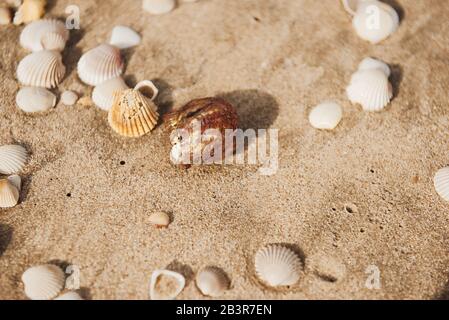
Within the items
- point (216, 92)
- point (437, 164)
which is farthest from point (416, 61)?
point (216, 92)

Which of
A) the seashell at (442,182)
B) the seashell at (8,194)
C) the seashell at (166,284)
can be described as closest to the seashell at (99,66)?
the seashell at (8,194)

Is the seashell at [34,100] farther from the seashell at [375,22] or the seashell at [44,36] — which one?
the seashell at [375,22]

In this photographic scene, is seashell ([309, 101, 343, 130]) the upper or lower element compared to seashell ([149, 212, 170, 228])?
upper

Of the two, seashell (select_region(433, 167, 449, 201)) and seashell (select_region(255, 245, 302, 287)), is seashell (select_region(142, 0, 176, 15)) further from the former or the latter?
seashell (select_region(433, 167, 449, 201))

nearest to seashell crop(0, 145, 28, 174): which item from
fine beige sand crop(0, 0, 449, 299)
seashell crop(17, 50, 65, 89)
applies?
fine beige sand crop(0, 0, 449, 299)

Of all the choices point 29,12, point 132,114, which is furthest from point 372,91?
point 29,12

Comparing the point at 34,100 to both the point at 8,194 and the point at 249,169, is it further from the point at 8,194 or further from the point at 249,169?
the point at 249,169

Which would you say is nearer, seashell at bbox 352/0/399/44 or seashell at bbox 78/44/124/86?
seashell at bbox 78/44/124/86
